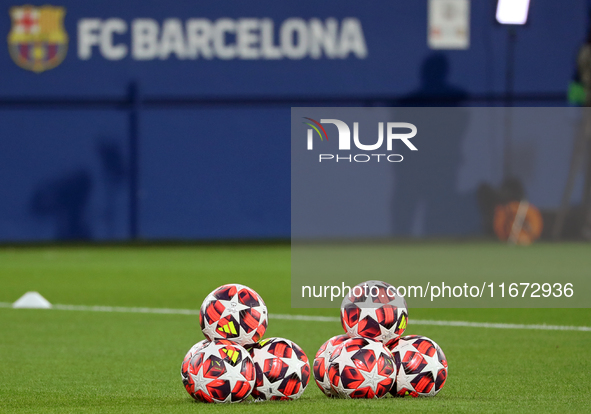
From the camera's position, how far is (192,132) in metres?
23.2

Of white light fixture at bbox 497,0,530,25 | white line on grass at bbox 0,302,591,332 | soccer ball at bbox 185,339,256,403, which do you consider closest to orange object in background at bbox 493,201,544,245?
white light fixture at bbox 497,0,530,25

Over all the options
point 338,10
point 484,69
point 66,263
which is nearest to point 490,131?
point 484,69

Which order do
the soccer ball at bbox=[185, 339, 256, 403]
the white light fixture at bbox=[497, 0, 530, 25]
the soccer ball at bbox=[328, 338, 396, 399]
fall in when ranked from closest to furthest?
the soccer ball at bbox=[185, 339, 256, 403], the soccer ball at bbox=[328, 338, 396, 399], the white light fixture at bbox=[497, 0, 530, 25]

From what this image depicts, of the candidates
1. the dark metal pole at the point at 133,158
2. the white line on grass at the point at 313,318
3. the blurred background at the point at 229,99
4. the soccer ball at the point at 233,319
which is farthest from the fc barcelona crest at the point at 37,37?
the soccer ball at the point at 233,319

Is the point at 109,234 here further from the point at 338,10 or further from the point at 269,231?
the point at 338,10

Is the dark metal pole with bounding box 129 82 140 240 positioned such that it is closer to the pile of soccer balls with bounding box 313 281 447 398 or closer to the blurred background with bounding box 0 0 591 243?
the blurred background with bounding box 0 0 591 243

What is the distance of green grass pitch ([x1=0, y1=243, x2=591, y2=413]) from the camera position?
5414mm

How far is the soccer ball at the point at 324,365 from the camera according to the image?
5465mm

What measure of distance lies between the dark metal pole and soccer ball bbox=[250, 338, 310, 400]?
59.7 feet

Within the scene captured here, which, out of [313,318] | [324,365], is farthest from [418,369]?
[313,318]

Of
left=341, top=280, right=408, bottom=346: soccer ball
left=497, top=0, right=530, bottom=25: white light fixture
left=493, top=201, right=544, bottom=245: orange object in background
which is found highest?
left=497, top=0, right=530, bottom=25: white light fixture

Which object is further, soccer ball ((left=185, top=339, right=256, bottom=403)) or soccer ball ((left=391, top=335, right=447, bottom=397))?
soccer ball ((left=391, top=335, right=447, bottom=397))

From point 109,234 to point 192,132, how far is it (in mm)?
2987

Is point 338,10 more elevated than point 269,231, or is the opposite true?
point 338,10
